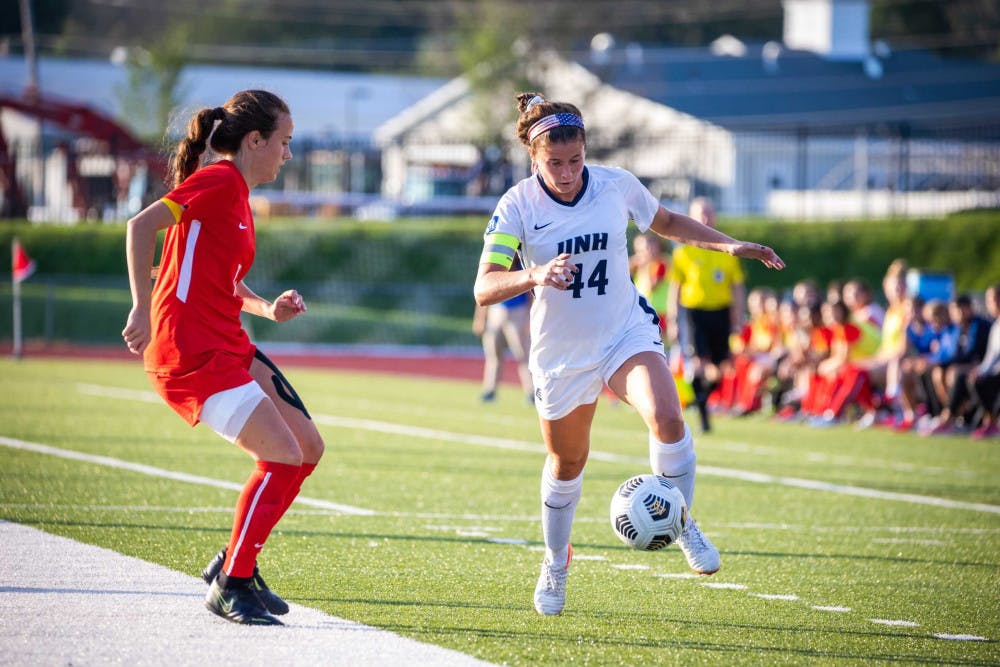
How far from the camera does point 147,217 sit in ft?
17.4

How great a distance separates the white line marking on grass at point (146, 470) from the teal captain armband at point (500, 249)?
3.34 m

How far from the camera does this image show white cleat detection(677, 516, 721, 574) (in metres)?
6.23

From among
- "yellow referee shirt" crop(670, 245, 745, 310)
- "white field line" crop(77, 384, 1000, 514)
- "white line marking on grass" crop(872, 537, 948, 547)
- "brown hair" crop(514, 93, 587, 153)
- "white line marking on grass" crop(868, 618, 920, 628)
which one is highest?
"brown hair" crop(514, 93, 587, 153)

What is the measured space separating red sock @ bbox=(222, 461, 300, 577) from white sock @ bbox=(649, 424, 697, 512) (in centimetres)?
171

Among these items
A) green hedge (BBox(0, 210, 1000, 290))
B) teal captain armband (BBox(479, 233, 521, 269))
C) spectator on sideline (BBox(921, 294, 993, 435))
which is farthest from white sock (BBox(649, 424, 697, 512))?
green hedge (BBox(0, 210, 1000, 290))

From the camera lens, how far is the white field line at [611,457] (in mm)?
10312

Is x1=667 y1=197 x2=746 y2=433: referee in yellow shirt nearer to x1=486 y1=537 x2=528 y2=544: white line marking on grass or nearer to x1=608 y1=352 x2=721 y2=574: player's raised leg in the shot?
x1=486 y1=537 x2=528 y2=544: white line marking on grass

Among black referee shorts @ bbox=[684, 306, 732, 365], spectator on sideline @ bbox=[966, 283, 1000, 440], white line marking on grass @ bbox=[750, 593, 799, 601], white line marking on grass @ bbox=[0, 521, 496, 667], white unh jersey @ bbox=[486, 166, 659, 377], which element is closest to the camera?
white line marking on grass @ bbox=[0, 521, 496, 667]

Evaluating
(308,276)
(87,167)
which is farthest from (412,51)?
(308,276)

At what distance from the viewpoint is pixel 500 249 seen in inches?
237

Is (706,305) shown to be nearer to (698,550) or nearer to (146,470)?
(146,470)

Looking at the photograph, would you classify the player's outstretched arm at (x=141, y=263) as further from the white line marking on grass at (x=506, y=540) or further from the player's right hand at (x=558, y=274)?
the white line marking on grass at (x=506, y=540)

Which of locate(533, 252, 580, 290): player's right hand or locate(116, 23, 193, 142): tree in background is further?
locate(116, 23, 193, 142): tree in background

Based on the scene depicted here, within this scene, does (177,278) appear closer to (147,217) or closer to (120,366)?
(147,217)
